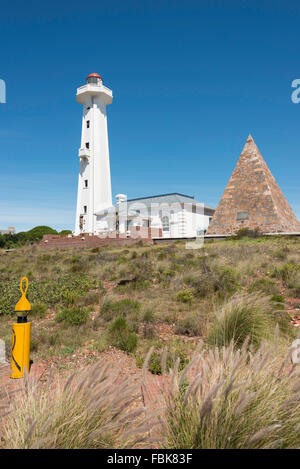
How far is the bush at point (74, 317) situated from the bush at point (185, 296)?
2580 millimetres

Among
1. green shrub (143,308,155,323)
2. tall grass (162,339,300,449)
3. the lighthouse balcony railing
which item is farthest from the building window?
tall grass (162,339,300,449)

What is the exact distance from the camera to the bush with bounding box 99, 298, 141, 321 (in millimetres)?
7656

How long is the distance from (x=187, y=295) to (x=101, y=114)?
3643 centimetres

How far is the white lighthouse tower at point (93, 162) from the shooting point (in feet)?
126

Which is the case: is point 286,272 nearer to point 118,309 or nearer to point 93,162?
point 118,309

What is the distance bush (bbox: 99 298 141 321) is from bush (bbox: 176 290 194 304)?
1226 mm

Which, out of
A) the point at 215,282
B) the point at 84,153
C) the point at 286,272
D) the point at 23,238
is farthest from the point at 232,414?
the point at 23,238

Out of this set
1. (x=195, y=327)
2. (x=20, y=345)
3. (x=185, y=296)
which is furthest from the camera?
(x=185, y=296)

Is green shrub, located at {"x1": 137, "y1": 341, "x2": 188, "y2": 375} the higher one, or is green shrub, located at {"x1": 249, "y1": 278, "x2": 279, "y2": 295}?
green shrub, located at {"x1": 249, "y1": 278, "x2": 279, "y2": 295}

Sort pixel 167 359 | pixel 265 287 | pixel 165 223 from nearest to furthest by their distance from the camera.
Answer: pixel 167 359 → pixel 265 287 → pixel 165 223

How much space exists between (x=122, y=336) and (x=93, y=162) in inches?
1366

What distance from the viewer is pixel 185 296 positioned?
28.4ft

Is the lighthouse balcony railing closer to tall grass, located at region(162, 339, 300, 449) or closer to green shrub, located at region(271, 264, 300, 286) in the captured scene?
green shrub, located at region(271, 264, 300, 286)

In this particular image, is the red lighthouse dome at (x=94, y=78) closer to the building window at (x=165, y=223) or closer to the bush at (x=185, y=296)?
the building window at (x=165, y=223)
